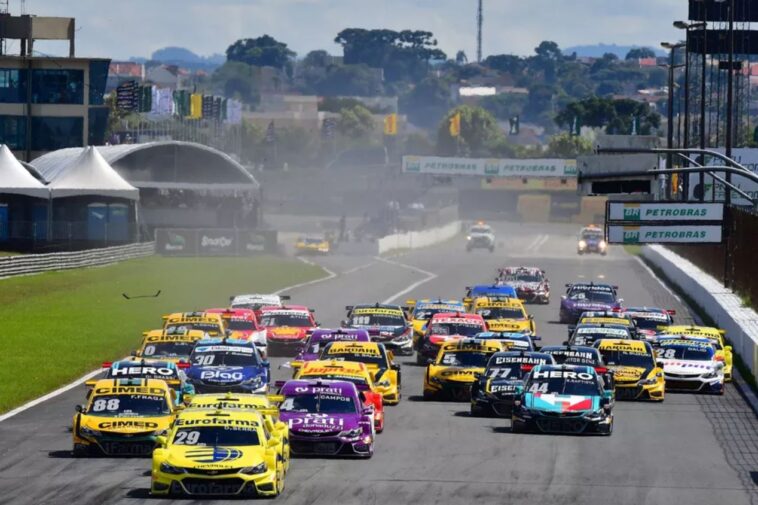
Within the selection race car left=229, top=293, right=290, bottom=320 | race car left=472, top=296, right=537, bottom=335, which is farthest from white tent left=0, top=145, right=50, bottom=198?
race car left=472, top=296, right=537, bottom=335

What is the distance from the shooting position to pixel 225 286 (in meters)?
77.5

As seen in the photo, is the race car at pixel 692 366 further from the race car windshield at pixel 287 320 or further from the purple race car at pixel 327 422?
the purple race car at pixel 327 422

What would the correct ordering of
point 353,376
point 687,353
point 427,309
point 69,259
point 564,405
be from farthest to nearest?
point 69,259 < point 427,309 < point 687,353 < point 353,376 < point 564,405

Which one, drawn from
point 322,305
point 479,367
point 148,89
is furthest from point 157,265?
point 479,367

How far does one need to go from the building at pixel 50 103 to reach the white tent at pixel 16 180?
17499mm

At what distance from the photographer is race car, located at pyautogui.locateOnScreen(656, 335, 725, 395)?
132 feet

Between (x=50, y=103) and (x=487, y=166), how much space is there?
63690mm

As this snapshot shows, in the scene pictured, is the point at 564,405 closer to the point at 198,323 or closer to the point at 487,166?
the point at 198,323

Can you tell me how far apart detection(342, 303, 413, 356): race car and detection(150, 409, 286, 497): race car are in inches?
869

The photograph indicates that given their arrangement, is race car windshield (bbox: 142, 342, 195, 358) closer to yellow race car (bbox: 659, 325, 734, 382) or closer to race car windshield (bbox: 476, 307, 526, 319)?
yellow race car (bbox: 659, 325, 734, 382)

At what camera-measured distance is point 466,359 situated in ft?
125

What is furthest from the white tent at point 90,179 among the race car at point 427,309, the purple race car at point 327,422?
the purple race car at point 327,422

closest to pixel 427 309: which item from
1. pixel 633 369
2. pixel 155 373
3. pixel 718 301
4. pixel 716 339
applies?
pixel 716 339

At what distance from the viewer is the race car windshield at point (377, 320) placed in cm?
4778
